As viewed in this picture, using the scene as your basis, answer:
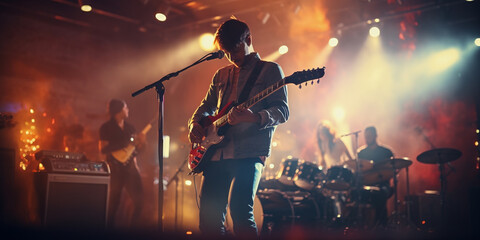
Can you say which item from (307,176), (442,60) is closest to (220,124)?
(307,176)

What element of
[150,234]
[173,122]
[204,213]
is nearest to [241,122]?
[204,213]

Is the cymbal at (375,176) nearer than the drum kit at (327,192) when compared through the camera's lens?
No

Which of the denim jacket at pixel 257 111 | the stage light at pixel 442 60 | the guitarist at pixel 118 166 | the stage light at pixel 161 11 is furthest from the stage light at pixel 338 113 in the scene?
the denim jacket at pixel 257 111

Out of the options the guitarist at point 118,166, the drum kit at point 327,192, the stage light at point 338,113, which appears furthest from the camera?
the stage light at point 338,113

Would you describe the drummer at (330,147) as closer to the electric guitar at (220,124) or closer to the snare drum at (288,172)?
the snare drum at (288,172)

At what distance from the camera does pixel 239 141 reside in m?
2.78

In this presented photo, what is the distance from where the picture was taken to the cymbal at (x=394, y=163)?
23.0 feet

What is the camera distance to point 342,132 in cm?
1059

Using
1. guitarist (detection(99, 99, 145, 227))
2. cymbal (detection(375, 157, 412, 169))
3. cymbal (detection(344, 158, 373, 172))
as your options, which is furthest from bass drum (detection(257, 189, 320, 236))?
guitarist (detection(99, 99, 145, 227))

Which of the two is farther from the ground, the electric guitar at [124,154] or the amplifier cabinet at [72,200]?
the electric guitar at [124,154]

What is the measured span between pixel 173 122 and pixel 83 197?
5.40m

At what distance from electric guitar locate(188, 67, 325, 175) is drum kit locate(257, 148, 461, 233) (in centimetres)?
328

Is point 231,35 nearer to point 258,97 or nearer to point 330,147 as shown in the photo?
point 258,97

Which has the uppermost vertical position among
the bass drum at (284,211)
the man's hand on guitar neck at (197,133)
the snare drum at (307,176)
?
the man's hand on guitar neck at (197,133)
